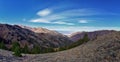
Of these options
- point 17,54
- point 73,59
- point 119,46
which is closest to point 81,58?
point 73,59

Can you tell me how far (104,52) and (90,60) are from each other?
515 cm

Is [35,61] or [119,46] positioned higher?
[119,46]

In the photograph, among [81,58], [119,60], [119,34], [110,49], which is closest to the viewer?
[119,60]

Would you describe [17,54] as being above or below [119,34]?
below

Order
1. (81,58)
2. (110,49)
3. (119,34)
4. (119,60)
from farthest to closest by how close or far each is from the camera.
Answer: (119,34) → (110,49) → (81,58) → (119,60)

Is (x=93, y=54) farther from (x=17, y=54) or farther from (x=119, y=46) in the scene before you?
(x=17, y=54)

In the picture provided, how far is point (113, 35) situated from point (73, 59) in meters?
16.9

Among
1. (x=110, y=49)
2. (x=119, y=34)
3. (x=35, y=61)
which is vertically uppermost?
(x=119, y=34)

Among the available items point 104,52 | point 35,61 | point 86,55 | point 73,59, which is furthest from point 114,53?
point 35,61

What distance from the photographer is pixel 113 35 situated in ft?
164

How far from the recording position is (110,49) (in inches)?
1624

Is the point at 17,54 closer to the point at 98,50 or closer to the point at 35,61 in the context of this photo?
the point at 35,61

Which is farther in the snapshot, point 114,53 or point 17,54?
point 17,54

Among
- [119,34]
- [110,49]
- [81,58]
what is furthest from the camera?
[119,34]
